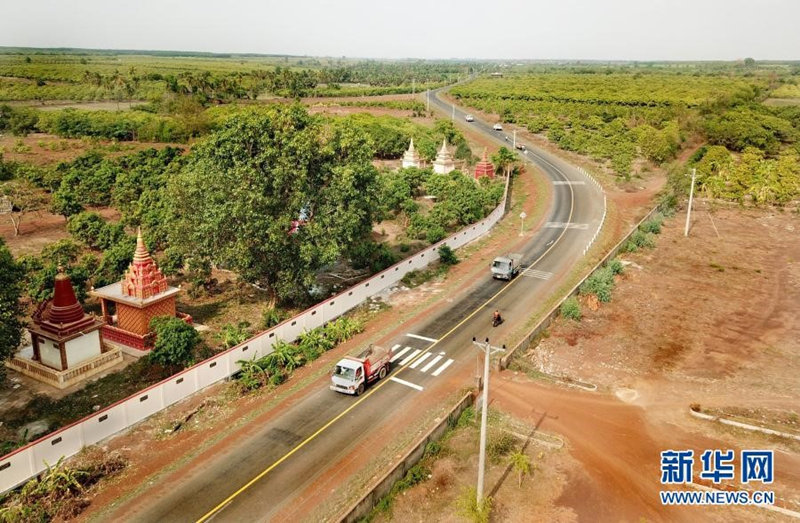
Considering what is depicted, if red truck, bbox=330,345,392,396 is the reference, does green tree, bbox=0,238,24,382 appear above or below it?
above

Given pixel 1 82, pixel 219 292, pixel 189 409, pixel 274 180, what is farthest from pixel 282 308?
pixel 1 82

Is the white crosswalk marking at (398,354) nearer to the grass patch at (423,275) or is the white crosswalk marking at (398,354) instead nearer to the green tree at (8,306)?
the grass patch at (423,275)

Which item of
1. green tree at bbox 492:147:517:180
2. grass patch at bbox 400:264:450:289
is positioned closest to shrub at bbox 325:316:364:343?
grass patch at bbox 400:264:450:289

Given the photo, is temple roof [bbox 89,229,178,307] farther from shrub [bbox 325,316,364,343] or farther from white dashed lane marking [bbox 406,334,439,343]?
white dashed lane marking [bbox 406,334,439,343]

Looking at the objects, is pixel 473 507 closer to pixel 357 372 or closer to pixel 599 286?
pixel 357 372

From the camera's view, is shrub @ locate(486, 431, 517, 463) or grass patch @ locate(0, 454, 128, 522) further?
shrub @ locate(486, 431, 517, 463)

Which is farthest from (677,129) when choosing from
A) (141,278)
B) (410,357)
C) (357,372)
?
(141,278)

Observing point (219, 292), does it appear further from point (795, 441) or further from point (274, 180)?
point (795, 441)
